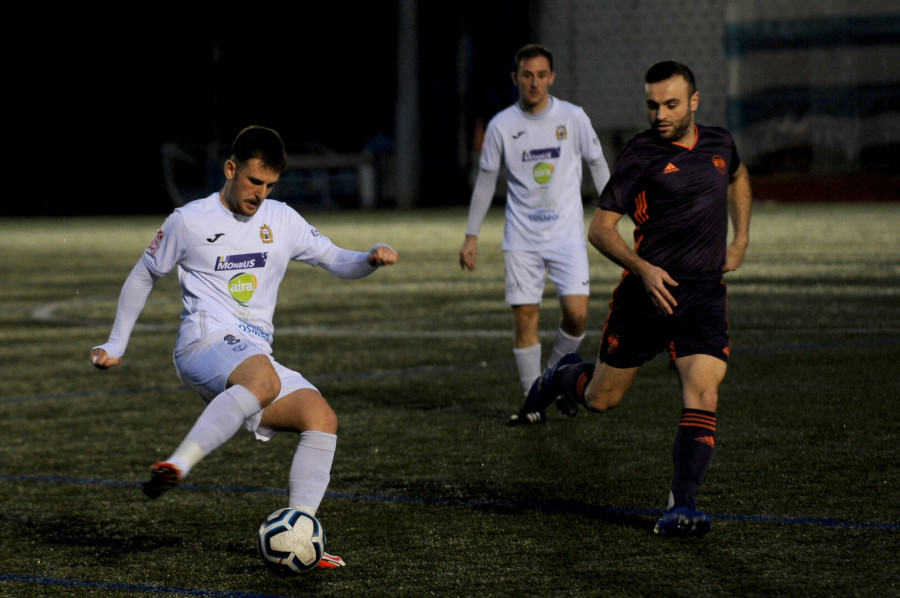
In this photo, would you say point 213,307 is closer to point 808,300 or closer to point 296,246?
point 296,246

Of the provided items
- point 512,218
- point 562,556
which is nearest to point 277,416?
point 562,556

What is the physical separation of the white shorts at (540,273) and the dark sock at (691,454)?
3.00 metres

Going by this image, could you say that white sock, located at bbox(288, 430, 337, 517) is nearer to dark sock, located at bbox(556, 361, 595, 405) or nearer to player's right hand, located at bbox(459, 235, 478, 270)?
dark sock, located at bbox(556, 361, 595, 405)

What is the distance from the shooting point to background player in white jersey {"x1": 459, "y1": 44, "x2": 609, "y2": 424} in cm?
845

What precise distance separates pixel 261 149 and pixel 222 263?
0.51 metres

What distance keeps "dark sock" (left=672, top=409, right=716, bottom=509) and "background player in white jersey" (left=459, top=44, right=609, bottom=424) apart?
9.80 feet

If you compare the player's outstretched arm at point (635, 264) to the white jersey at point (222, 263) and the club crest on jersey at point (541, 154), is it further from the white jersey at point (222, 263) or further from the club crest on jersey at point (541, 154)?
the club crest on jersey at point (541, 154)

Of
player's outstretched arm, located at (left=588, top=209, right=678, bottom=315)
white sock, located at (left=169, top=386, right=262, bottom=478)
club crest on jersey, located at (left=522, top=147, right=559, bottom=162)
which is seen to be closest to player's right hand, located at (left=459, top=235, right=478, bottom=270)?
club crest on jersey, located at (left=522, top=147, right=559, bottom=162)

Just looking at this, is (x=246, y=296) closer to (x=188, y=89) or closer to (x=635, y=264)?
(x=635, y=264)

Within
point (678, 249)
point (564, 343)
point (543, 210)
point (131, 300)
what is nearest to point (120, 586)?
point (131, 300)

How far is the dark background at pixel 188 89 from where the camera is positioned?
5222 centimetres

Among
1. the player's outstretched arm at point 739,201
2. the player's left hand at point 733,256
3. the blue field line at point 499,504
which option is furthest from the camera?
the player's outstretched arm at point 739,201

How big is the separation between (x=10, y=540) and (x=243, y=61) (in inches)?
2009

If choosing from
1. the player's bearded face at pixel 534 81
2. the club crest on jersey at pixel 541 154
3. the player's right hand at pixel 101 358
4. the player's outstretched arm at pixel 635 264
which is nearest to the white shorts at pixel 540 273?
the club crest on jersey at pixel 541 154
